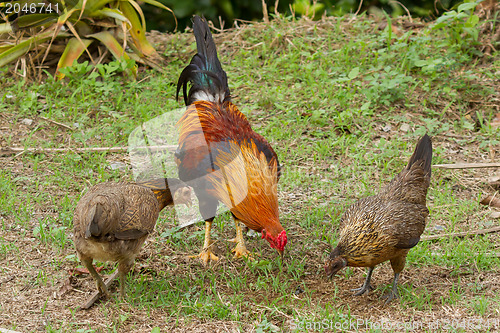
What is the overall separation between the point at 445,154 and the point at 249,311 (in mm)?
3384

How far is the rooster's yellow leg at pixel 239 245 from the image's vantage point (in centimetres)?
473

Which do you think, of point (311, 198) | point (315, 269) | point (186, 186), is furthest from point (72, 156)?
point (315, 269)

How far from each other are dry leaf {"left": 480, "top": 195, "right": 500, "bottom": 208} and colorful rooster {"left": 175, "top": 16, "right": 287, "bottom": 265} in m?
2.21

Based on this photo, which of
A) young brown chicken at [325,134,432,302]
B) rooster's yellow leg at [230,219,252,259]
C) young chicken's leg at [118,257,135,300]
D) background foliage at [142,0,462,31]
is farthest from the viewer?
background foliage at [142,0,462,31]

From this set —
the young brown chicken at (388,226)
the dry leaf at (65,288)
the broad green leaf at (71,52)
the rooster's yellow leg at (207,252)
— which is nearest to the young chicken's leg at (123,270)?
the dry leaf at (65,288)

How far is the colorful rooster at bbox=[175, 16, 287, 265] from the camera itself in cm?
420

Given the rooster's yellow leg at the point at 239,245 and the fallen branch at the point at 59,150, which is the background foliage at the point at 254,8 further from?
the rooster's yellow leg at the point at 239,245

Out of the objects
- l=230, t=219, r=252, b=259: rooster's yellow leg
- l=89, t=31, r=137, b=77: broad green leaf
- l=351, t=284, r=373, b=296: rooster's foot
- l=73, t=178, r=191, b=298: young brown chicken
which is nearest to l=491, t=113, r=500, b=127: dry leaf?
l=351, t=284, r=373, b=296: rooster's foot

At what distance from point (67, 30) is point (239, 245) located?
4.16 meters

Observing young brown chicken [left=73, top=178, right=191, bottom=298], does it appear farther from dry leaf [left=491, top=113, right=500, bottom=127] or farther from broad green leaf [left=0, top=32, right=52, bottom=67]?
dry leaf [left=491, top=113, right=500, bottom=127]

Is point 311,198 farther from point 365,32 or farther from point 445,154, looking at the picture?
point 365,32

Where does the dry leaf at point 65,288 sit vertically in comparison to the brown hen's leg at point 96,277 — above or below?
below

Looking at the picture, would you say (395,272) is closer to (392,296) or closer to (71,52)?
(392,296)

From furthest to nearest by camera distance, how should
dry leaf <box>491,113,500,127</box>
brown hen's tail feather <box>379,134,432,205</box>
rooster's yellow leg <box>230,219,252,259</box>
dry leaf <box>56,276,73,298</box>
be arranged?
1. dry leaf <box>491,113,500,127</box>
2. rooster's yellow leg <box>230,219,252,259</box>
3. brown hen's tail feather <box>379,134,432,205</box>
4. dry leaf <box>56,276,73,298</box>
